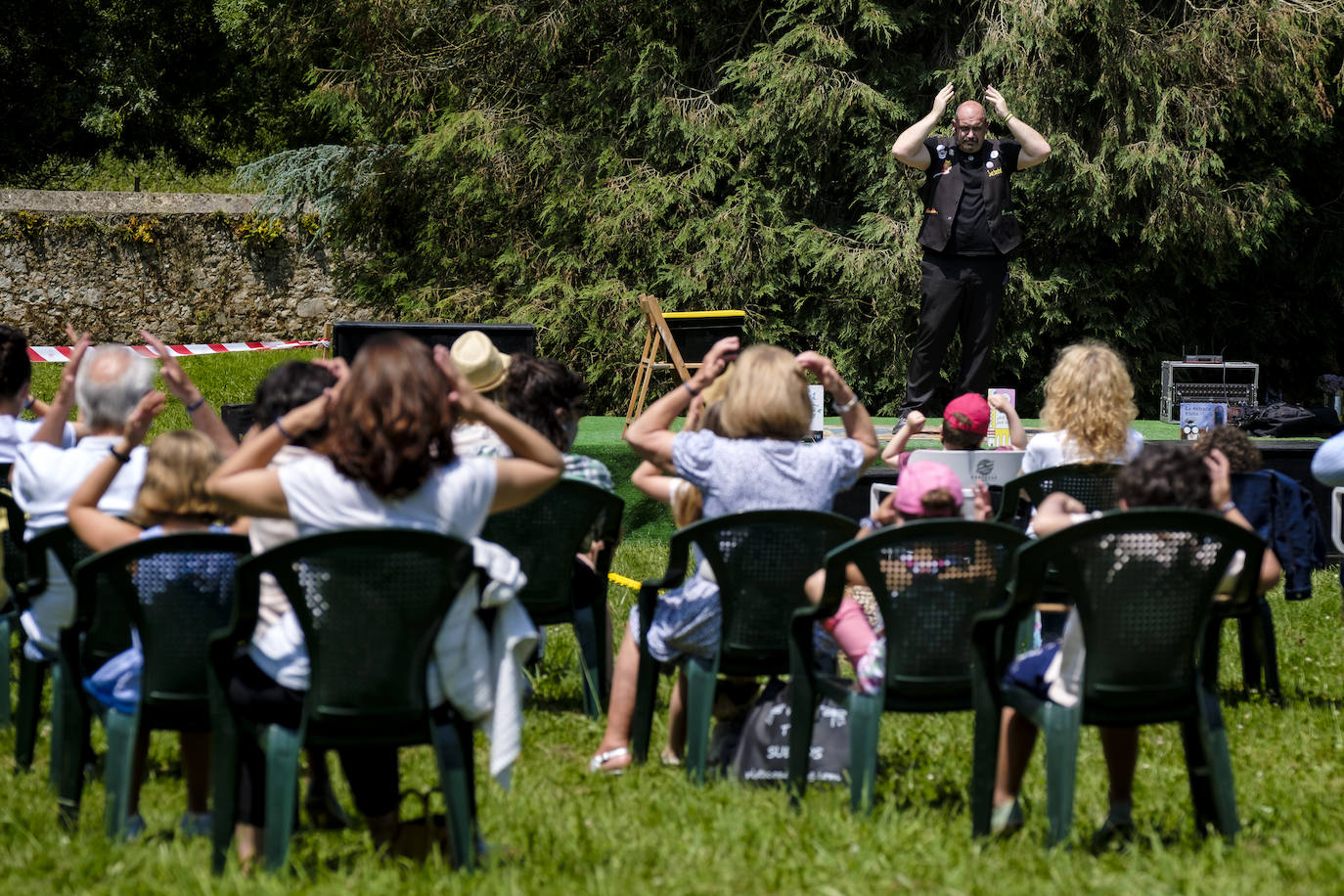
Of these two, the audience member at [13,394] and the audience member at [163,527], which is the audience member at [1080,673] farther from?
the audience member at [13,394]

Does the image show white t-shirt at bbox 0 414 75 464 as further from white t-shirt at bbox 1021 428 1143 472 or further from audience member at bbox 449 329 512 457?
Result: white t-shirt at bbox 1021 428 1143 472

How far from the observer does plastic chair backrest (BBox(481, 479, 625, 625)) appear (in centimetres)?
425

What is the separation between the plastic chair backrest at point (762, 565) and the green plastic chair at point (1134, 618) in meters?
0.57

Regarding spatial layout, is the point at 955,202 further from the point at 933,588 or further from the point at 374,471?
the point at 374,471

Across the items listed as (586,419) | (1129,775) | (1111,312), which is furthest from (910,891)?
(1111,312)

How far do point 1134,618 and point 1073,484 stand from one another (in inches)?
55.6

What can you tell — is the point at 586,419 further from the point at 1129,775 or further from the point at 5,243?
the point at 5,243

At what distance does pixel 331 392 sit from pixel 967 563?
1540mm

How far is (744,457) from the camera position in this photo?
3.68m

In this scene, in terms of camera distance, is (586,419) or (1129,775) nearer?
(1129,775)

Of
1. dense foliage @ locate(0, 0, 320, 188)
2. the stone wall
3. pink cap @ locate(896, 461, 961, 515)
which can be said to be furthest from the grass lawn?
dense foliage @ locate(0, 0, 320, 188)

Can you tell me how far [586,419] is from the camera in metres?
9.84

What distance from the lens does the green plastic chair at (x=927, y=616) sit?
10.5 feet

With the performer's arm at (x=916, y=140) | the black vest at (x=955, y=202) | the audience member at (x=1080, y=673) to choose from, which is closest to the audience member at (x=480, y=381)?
the audience member at (x=1080, y=673)
